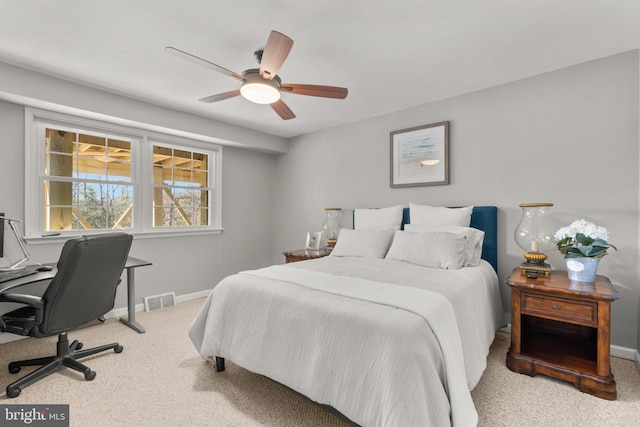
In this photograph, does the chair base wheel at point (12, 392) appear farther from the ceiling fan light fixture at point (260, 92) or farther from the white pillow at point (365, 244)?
the white pillow at point (365, 244)

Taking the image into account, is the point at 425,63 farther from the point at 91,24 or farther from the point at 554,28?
the point at 91,24

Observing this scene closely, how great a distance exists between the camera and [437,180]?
341cm

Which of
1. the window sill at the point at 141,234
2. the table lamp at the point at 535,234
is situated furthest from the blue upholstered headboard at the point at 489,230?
the window sill at the point at 141,234

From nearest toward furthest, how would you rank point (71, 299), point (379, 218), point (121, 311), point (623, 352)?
point (71, 299)
point (623, 352)
point (121, 311)
point (379, 218)

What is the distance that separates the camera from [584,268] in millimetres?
2158

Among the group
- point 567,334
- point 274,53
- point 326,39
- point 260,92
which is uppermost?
point 326,39

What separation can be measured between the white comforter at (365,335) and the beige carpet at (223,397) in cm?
22

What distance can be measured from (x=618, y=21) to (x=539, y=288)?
1886 mm

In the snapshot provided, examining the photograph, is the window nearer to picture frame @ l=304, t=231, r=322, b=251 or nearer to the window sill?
the window sill

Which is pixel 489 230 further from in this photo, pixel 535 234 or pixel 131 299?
pixel 131 299

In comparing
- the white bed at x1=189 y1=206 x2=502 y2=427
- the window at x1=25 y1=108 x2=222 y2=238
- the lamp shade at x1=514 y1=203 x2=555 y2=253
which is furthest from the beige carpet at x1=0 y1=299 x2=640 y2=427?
the window at x1=25 y1=108 x2=222 y2=238

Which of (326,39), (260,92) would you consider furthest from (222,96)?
(326,39)

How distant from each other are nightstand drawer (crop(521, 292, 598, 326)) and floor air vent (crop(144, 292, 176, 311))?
150 inches

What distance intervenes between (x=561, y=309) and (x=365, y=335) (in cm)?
155
